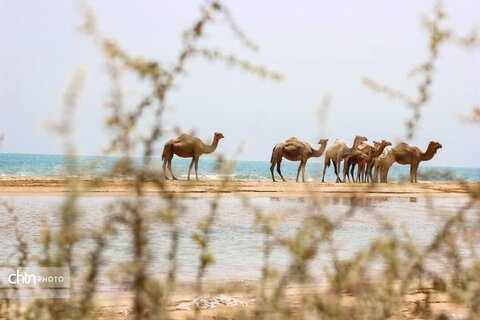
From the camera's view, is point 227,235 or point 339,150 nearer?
point 227,235

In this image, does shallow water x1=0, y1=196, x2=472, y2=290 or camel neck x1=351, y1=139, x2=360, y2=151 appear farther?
camel neck x1=351, y1=139, x2=360, y2=151

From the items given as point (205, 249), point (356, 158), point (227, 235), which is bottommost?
point (227, 235)

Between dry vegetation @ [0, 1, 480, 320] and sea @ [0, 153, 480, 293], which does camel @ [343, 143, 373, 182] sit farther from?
dry vegetation @ [0, 1, 480, 320]

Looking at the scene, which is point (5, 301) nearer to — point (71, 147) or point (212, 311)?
point (71, 147)

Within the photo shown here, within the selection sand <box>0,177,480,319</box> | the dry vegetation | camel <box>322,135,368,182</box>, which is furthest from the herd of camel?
the dry vegetation

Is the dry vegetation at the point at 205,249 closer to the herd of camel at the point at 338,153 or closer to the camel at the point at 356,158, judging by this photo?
the herd of camel at the point at 338,153

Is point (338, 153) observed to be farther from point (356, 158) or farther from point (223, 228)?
point (223, 228)

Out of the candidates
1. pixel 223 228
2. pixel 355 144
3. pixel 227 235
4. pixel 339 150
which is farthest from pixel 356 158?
pixel 227 235

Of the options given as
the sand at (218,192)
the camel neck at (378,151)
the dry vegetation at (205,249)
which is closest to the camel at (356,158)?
the camel neck at (378,151)

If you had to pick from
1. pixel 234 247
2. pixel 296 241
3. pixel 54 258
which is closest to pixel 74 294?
pixel 54 258

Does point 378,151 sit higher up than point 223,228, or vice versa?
point 378,151

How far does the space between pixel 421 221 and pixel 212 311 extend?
32.6 feet

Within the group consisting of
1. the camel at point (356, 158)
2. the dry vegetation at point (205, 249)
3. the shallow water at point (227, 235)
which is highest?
the camel at point (356, 158)

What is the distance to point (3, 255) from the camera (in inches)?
333
